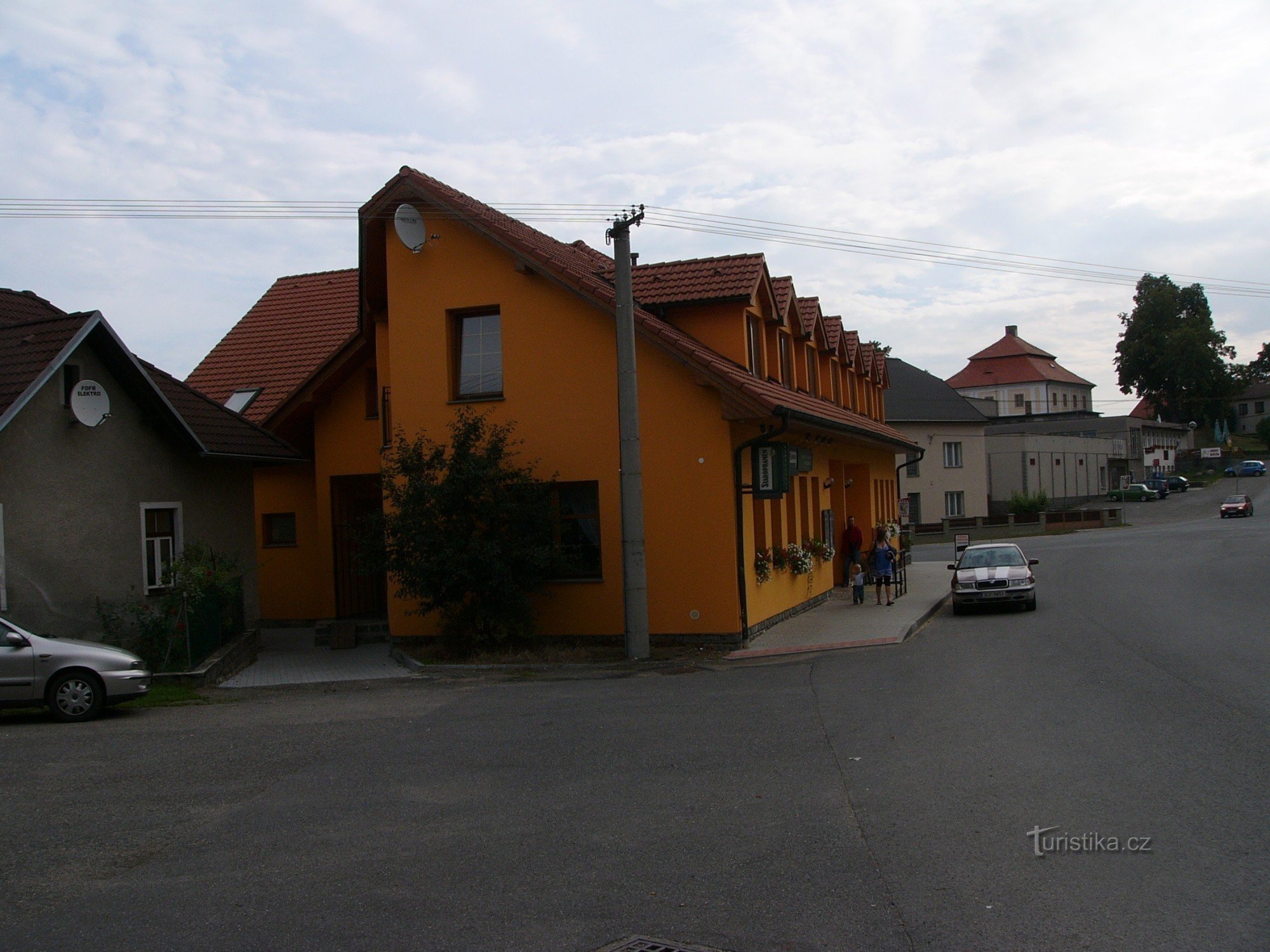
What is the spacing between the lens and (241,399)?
23297 millimetres

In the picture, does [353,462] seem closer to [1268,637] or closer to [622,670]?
[622,670]

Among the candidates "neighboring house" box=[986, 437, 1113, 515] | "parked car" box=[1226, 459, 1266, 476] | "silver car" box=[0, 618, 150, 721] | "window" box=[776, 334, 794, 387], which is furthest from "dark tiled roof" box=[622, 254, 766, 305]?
"parked car" box=[1226, 459, 1266, 476]

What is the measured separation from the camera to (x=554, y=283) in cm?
1717

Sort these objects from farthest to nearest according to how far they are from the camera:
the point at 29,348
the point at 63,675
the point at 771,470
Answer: the point at 771,470 < the point at 29,348 < the point at 63,675

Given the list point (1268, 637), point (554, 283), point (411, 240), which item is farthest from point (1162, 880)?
point (411, 240)

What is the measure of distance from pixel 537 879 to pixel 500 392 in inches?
496

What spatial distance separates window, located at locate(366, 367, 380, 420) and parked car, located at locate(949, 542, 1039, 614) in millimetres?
11611

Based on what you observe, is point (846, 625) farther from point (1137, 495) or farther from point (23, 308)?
point (1137, 495)

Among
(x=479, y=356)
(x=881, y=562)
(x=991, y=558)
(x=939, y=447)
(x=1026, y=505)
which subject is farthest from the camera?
(x=1026, y=505)

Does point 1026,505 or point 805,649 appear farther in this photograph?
point 1026,505

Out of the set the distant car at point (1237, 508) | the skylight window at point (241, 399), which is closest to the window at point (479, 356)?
the skylight window at point (241, 399)

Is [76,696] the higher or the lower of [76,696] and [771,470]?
the lower

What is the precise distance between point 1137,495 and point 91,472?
7739cm

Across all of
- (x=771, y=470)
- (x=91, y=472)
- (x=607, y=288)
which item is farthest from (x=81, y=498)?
(x=771, y=470)
